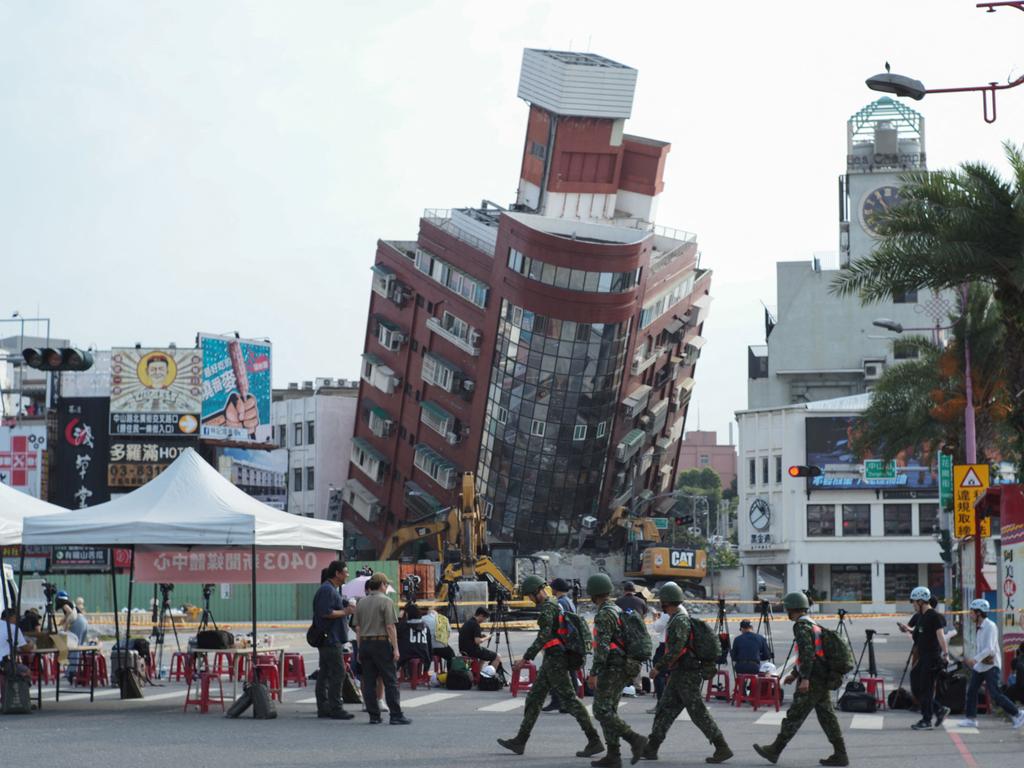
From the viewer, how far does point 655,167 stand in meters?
99.3

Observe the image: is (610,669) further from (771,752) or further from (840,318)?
(840,318)

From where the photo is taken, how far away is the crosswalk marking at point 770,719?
21.6 m

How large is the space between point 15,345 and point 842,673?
113m

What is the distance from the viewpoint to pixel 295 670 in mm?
27062

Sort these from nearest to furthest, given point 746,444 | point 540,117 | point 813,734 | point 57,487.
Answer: point 813,734 < point 57,487 < point 746,444 < point 540,117

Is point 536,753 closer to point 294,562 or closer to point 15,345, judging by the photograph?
point 294,562

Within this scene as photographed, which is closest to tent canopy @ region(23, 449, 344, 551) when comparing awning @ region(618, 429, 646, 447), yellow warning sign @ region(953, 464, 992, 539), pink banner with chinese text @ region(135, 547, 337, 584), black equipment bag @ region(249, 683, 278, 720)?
pink banner with chinese text @ region(135, 547, 337, 584)

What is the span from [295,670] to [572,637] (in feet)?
39.4

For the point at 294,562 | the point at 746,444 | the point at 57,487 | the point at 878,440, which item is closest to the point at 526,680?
the point at 294,562

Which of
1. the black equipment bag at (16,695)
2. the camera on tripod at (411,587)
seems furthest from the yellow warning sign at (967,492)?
the black equipment bag at (16,695)

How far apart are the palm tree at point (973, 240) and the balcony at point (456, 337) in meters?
56.7

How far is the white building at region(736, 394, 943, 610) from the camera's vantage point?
85250 millimetres

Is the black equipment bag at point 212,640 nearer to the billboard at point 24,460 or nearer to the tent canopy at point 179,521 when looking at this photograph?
the tent canopy at point 179,521

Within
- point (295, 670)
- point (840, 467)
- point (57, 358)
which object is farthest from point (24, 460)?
point (57, 358)
